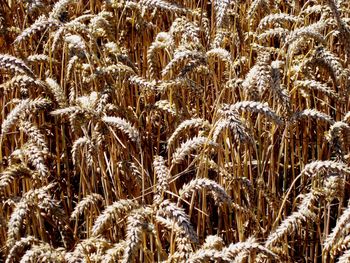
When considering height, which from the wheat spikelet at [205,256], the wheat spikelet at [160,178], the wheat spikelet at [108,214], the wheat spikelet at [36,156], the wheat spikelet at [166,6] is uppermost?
the wheat spikelet at [166,6]

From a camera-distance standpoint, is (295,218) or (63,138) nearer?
(295,218)

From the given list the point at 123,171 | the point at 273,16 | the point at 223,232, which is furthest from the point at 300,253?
the point at 273,16

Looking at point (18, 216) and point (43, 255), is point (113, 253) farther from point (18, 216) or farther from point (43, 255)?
point (18, 216)

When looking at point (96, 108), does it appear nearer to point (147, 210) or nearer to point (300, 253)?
point (147, 210)

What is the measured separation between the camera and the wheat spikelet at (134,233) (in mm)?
1757

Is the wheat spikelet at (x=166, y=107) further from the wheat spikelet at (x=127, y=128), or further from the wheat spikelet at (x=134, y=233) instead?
the wheat spikelet at (x=134, y=233)

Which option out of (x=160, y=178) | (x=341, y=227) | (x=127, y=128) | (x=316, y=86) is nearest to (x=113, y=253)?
(x=160, y=178)

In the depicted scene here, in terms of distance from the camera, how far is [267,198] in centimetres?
219

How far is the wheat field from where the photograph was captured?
1959 mm

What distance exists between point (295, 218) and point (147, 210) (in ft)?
1.27

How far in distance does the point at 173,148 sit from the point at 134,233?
0.69 meters

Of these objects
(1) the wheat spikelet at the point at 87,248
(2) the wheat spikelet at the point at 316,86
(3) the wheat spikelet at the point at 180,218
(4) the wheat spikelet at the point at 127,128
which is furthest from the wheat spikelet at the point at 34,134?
(2) the wheat spikelet at the point at 316,86

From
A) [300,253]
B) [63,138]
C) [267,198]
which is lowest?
[300,253]

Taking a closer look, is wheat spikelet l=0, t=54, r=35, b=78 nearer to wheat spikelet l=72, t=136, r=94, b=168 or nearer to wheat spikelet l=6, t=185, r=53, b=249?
wheat spikelet l=72, t=136, r=94, b=168
